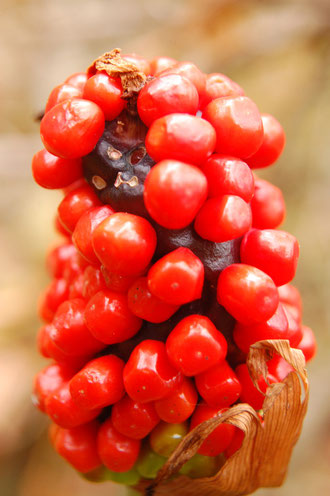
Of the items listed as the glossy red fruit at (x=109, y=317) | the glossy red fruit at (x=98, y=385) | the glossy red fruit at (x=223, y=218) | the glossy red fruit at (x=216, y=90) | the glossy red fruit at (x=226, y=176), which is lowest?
the glossy red fruit at (x=98, y=385)

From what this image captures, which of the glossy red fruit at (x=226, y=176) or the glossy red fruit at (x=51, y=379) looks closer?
the glossy red fruit at (x=226, y=176)

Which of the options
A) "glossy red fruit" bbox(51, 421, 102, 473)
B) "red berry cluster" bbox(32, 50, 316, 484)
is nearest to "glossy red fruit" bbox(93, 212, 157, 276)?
"red berry cluster" bbox(32, 50, 316, 484)

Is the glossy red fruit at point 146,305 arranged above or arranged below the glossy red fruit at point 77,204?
below

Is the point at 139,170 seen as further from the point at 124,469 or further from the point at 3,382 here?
the point at 3,382

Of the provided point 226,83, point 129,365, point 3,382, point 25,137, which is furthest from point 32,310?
point 226,83

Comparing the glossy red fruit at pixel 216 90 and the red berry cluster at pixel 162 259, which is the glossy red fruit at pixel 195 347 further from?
the glossy red fruit at pixel 216 90

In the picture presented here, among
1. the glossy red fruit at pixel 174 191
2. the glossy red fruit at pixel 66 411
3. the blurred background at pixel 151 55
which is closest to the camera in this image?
the glossy red fruit at pixel 174 191

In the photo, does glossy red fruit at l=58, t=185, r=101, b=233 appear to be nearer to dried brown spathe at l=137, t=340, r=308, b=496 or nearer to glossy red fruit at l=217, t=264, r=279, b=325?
glossy red fruit at l=217, t=264, r=279, b=325

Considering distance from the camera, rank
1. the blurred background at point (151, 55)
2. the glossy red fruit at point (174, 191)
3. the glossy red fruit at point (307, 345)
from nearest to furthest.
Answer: the glossy red fruit at point (174, 191)
the glossy red fruit at point (307, 345)
the blurred background at point (151, 55)

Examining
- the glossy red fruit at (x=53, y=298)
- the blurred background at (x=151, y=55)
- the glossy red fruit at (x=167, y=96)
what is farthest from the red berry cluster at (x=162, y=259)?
the blurred background at (x=151, y=55)
